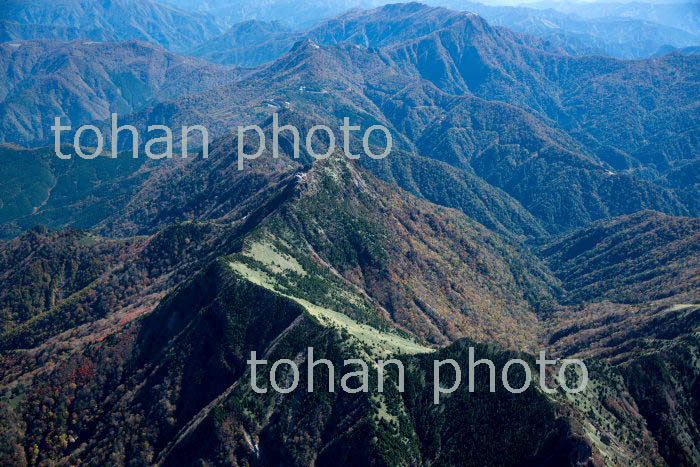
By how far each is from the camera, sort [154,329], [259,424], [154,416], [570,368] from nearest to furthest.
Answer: [259,424], [154,416], [570,368], [154,329]

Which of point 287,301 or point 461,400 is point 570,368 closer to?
point 461,400

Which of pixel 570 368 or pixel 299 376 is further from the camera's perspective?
pixel 570 368

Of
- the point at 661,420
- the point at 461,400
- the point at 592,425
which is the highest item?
the point at 461,400

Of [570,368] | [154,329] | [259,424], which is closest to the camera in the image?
[259,424]

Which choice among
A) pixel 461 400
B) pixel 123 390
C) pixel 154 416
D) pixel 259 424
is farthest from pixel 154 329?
pixel 461 400

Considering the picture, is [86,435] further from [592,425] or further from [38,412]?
[592,425]

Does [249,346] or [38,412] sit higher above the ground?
[249,346]
